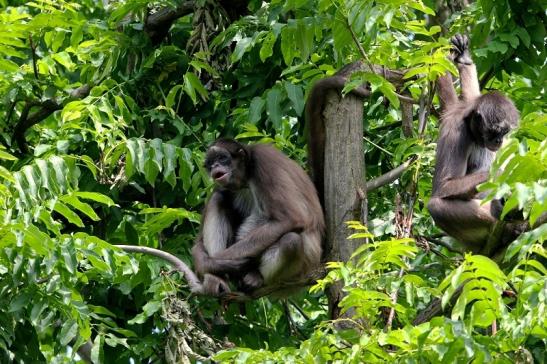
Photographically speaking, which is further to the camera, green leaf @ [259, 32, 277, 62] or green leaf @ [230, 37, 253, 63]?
green leaf @ [230, 37, 253, 63]

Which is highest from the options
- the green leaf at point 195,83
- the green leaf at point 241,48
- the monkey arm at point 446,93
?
the green leaf at point 241,48

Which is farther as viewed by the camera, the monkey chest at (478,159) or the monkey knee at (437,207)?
the monkey chest at (478,159)

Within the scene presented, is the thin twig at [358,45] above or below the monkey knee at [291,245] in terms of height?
above

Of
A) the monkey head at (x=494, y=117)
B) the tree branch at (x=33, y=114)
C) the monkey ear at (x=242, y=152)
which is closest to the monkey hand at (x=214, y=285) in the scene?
the monkey ear at (x=242, y=152)

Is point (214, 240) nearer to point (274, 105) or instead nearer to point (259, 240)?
point (259, 240)

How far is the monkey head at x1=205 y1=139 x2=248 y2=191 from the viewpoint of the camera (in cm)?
1113

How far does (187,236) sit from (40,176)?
9.06 ft

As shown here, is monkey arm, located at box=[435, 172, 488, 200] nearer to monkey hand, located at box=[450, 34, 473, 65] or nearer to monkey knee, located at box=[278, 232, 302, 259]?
monkey hand, located at box=[450, 34, 473, 65]

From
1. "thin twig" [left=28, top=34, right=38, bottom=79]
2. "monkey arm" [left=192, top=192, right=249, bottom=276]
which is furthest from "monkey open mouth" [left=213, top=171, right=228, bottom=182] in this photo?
"thin twig" [left=28, top=34, right=38, bottom=79]

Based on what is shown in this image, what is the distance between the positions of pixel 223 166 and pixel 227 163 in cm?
10

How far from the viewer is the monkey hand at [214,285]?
10320mm

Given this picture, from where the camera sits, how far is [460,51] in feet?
35.3

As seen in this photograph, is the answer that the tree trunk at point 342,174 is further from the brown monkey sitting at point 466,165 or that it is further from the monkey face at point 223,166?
the monkey face at point 223,166

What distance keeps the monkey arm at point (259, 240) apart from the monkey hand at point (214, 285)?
319 mm
